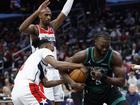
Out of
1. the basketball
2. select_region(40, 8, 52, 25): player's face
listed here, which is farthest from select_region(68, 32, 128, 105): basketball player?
select_region(40, 8, 52, 25): player's face

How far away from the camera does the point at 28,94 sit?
748 cm

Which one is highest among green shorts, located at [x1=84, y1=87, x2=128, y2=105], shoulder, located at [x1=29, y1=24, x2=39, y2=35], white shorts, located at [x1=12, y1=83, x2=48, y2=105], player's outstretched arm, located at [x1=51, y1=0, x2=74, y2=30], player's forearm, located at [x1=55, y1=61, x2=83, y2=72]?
player's outstretched arm, located at [x1=51, y1=0, x2=74, y2=30]

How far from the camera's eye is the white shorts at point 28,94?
748 centimetres

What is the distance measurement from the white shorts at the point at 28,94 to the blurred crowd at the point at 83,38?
9849mm

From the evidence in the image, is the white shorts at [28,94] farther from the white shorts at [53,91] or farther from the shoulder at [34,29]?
the shoulder at [34,29]

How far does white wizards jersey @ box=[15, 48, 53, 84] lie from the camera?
7.49 metres

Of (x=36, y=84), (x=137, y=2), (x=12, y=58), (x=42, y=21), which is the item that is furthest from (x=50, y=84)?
(x=137, y=2)

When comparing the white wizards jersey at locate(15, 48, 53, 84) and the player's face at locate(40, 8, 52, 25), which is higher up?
the player's face at locate(40, 8, 52, 25)

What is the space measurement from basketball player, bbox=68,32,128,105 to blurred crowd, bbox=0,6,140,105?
9041 millimetres

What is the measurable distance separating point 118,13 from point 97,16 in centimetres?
90

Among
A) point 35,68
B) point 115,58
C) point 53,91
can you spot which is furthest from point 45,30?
point 35,68

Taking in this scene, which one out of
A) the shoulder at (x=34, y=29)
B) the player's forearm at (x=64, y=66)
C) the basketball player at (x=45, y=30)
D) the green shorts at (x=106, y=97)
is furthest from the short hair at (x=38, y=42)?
the player's forearm at (x=64, y=66)

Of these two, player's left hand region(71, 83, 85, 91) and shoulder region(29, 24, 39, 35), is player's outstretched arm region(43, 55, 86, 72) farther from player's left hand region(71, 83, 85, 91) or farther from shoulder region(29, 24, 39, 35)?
shoulder region(29, 24, 39, 35)

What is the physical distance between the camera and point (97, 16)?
22844 millimetres
